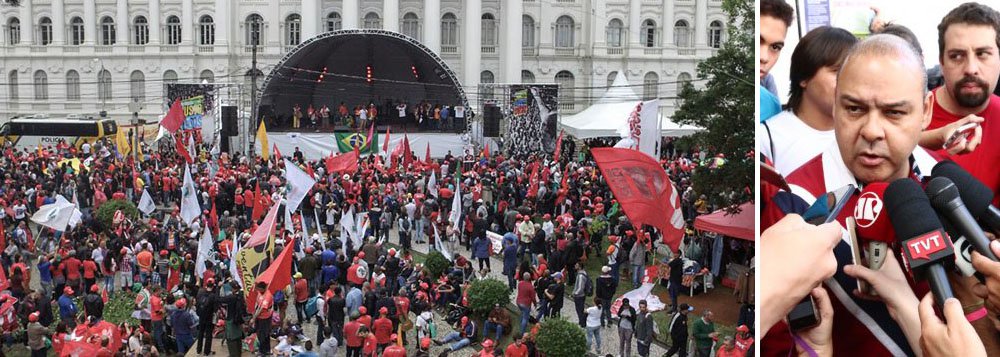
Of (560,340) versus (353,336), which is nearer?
(560,340)

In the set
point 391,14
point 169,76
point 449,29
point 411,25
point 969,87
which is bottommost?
point 969,87

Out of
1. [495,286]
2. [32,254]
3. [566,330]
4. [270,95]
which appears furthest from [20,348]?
[270,95]

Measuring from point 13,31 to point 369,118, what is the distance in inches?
842

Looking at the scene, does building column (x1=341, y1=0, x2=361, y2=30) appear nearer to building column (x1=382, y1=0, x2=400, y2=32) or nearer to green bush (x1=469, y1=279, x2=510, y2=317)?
building column (x1=382, y1=0, x2=400, y2=32)

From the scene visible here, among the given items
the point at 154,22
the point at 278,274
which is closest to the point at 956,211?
the point at 278,274

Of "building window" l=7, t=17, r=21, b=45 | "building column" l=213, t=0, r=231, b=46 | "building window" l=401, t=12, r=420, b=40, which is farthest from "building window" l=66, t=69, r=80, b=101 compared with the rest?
"building window" l=401, t=12, r=420, b=40

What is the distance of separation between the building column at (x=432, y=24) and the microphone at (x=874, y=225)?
4004 centimetres

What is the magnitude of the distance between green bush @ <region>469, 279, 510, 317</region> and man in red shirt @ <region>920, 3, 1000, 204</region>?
31.5ft

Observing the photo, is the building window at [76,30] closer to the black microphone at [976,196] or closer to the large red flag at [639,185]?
the large red flag at [639,185]

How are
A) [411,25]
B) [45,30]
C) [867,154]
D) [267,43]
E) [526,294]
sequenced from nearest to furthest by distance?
[867,154]
[526,294]
[267,43]
[411,25]
[45,30]

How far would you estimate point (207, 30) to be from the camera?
4497 cm

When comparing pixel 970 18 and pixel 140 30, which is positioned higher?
pixel 140 30

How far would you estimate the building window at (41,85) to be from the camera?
45.9 metres

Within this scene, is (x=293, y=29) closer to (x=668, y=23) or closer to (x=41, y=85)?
(x=41, y=85)
